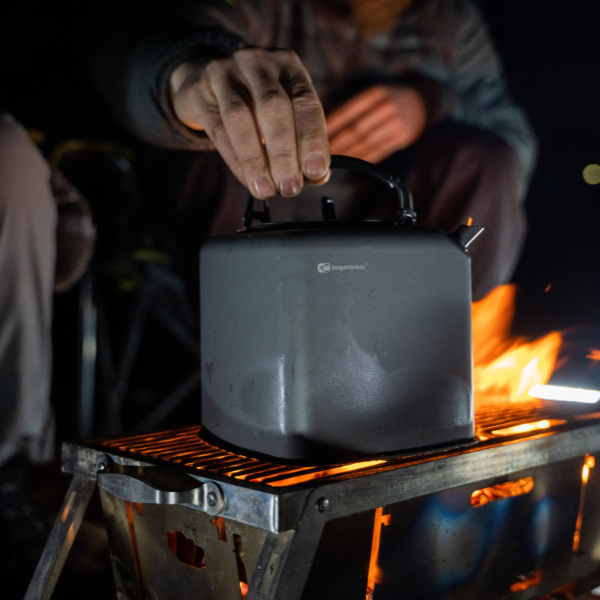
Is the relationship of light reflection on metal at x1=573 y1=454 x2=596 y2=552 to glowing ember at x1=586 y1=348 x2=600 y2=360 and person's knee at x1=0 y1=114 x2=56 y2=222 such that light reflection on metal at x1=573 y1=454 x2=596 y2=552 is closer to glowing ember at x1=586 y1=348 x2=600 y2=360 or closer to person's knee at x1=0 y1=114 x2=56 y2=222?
glowing ember at x1=586 y1=348 x2=600 y2=360

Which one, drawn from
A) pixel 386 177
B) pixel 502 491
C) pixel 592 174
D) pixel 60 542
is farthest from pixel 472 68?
pixel 60 542

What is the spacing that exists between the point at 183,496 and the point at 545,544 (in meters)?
0.50

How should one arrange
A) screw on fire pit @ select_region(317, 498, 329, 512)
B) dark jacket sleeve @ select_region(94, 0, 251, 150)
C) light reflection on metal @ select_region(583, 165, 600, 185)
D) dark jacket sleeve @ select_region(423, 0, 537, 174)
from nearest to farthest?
screw on fire pit @ select_region(317, 498, 329, 512), dark jacket sleeve @ select_region(94, 0, 251, 150), light reflection on metal @ select_region(583, 165, 600, 185), dark jacket sleeve @ select_region(423, 0, 537, 174)

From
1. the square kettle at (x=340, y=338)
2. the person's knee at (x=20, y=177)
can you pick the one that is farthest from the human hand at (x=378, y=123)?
the square kettle at (x=340, y=338)

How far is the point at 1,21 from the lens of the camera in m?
1.51

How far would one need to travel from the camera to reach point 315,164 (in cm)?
61

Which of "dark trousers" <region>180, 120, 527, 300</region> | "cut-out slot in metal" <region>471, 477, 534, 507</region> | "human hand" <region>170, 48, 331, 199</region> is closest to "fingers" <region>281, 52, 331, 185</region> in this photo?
"human hand" <region>170, 48, 331, 199</region>

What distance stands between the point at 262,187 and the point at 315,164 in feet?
0.20

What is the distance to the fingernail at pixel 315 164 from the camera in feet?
1.99

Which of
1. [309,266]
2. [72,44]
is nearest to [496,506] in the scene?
[309,266]

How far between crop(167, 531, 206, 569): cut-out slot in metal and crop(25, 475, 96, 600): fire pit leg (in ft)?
0.36

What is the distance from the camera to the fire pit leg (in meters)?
0.63

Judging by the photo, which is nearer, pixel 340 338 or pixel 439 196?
pixel 340 338

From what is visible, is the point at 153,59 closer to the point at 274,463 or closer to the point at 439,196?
the point at 274,463
